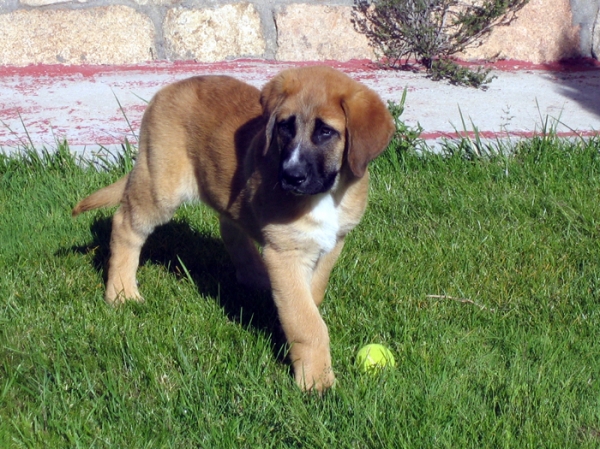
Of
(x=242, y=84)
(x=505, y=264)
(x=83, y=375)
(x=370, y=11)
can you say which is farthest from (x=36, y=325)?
(x=370, y=11)

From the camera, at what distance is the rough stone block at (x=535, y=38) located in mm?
6277

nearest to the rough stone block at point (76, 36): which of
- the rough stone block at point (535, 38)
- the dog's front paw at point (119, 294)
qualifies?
the rough stone block at point (535, 38)

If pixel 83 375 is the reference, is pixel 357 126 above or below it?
above

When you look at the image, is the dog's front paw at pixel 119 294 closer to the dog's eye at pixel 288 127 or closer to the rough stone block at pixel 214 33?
the dog's eye at pixel 288 127

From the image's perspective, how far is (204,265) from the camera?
4.16 m

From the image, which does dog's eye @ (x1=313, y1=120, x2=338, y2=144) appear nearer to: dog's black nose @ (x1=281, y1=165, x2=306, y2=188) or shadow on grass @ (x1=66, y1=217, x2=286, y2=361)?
dog's black nose @ (x1=281, y1=165, x2=306, y2=188)

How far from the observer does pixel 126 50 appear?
20.2 feet

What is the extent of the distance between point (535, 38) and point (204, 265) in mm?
3559

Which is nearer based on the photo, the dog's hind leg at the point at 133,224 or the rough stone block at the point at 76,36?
the dog's hind leg at the point at 133,224

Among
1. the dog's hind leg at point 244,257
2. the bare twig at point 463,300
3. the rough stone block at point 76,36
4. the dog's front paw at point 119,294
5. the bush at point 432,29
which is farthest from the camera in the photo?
the rough stone block at point 76,36

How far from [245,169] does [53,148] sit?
1.99 meters

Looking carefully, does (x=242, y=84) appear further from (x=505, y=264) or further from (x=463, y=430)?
(x=463, y=430)

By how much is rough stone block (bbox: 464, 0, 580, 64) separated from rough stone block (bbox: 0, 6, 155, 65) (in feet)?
8.40

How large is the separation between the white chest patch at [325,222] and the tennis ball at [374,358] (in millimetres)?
421
